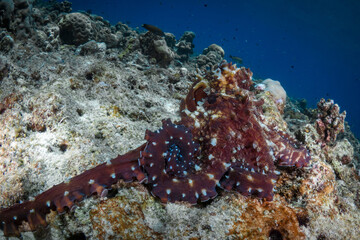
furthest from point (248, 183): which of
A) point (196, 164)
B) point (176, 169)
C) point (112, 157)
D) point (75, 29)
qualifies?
point (75, 29)

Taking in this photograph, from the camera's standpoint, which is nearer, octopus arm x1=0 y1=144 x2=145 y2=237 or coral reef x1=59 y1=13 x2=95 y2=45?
octopus arm x1=0 y1=144 x2=145 y2=237

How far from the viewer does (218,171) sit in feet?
7.73

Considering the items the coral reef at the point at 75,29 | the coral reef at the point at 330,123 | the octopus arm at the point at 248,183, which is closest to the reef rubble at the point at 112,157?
the coral reef at the point at 330,123

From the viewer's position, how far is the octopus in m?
2.10

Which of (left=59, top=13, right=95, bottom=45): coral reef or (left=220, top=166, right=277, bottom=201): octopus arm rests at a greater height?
(left=220, top=166, right=277, bottom=201): octopus arm

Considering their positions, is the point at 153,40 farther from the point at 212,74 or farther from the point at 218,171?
the point at 218,171

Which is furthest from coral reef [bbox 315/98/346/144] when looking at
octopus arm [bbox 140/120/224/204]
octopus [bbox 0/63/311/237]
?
octopus arm [bbox 140/120/224/204]

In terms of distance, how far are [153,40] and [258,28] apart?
146521 mm

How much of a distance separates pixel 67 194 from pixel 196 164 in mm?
1474

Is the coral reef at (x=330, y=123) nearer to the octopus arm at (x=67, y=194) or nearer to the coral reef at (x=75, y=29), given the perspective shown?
the octopus arm at (x=67, y=194)

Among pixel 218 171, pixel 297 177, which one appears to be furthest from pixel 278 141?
pixel 218 171

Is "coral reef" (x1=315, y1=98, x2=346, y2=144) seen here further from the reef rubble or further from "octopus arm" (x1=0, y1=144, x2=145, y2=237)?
"octopus arm" (x1=0, y1=144, x2=145, y2=237)

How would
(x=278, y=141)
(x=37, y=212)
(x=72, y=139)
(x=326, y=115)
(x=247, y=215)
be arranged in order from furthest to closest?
(x=326, y=115) < (x=72, y=139) < (x=278, y=141) < (x=247, y=215) < (x=37, y=212)

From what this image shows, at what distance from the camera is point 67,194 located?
2068 mm
